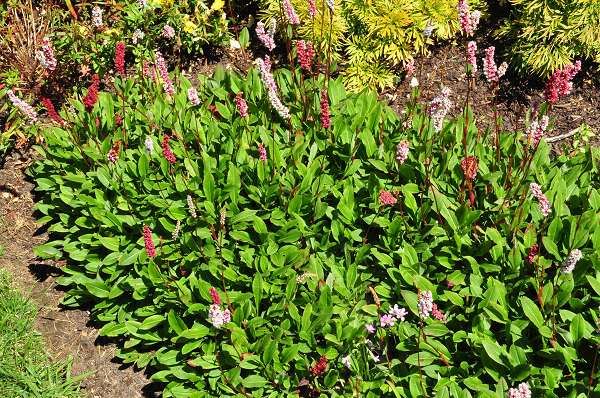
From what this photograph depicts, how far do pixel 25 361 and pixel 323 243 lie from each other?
201 centimetres

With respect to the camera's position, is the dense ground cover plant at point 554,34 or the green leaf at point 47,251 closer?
the green leaf at point 47,251

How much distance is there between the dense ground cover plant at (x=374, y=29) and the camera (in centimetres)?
516

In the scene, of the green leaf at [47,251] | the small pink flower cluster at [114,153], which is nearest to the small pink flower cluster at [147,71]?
the small pink flower cluster at [114,153]

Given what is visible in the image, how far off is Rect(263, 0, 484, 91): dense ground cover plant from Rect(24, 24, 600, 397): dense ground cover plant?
63cm

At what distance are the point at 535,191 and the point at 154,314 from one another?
2344 mm

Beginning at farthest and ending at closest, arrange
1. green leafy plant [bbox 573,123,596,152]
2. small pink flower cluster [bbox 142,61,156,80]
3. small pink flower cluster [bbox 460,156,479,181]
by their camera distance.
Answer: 1. small pink flower cluster [bbox 142,61,156,80]
2. green leafy plant [bbox 573,123,596,152]
3. small pink flower cluster [bbox 460,156,479,181]

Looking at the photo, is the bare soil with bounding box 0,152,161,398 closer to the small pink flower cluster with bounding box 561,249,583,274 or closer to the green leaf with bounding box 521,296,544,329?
the green leaf with bounding box 521,296,544,329

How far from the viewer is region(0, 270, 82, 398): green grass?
3910mm

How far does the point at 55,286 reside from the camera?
4.49 m

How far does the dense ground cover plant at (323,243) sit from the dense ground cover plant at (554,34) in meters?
1.08

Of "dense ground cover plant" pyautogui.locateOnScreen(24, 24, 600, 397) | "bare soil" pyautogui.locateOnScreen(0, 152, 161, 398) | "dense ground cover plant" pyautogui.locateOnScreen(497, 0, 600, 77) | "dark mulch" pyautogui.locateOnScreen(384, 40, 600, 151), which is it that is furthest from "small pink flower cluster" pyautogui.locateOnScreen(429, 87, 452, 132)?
"bare soil" pyautogui.locateOnScreen(0, 152, 161, 398)

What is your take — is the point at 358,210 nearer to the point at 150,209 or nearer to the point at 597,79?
the point at 150,209

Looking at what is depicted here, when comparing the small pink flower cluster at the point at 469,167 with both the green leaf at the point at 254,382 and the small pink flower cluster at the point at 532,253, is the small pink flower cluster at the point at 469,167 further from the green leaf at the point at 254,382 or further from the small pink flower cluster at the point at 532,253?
the green leaf at the point at 254,382

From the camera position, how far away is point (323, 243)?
3.99m
